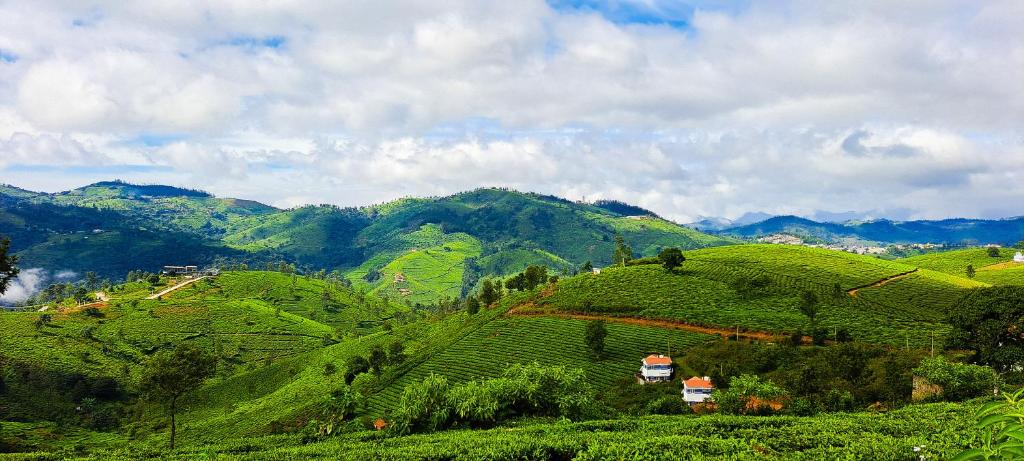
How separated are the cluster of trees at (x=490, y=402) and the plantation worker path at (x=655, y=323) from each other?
2023 inches

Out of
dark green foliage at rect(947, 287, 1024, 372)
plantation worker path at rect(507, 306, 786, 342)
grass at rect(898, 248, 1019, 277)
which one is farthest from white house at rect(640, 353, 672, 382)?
grass at rect(898, 248, 1019, 277)

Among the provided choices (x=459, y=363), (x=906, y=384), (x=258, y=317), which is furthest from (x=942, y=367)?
(x=258, y=317)

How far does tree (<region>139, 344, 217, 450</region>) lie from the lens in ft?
151

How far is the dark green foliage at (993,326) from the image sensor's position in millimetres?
51531

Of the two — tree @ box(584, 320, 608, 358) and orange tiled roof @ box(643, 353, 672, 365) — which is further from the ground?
tree @ box(584, 320, 608, 358)

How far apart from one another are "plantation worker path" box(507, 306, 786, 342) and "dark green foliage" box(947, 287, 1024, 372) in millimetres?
19157

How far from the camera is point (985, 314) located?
55.4 meters

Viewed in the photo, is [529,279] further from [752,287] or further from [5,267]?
[5,267]

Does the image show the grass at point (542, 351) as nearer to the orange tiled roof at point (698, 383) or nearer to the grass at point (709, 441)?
the orange tiled roof at point (698, 383)

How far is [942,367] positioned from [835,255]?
Result: 4475 inches

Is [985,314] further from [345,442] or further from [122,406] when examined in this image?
[122,406]

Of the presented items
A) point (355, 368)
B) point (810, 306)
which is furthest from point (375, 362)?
point (810, 306)

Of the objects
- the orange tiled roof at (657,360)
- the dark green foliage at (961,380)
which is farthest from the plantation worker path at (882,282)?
the dark green foliage at (961,380)

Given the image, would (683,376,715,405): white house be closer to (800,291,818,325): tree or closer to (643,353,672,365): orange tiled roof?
(643,353,672,365): orange tiled roof
